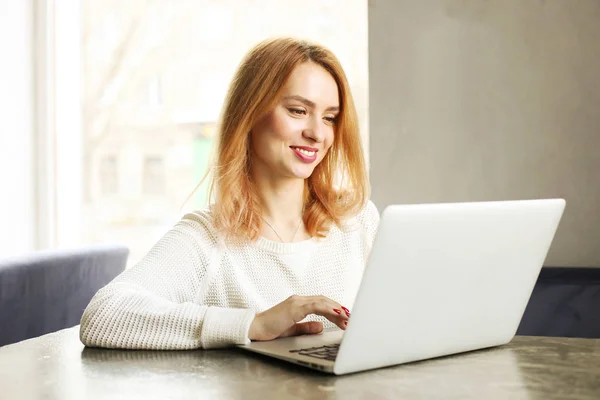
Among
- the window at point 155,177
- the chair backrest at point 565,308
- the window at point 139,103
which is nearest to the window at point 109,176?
the window at point 139,103

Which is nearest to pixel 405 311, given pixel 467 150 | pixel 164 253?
pixel 164 253

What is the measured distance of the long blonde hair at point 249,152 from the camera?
1.73 meters

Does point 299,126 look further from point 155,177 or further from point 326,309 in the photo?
point 155,177

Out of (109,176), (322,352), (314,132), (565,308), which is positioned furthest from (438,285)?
(109,176)

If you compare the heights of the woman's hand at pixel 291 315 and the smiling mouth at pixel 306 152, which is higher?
the smiling mouth at pixel 306 152

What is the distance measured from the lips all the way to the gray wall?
2.52 ft

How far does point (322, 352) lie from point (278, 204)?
682 millimetres

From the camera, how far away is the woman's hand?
1.29 metres

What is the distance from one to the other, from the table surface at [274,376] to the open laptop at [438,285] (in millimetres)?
28

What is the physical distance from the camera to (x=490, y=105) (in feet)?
7.63

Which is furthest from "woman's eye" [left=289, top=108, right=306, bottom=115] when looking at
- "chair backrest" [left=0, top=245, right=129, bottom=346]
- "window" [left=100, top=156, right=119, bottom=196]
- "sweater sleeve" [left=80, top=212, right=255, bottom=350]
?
"window" [left=100, top=156, right=119, bottom=196]

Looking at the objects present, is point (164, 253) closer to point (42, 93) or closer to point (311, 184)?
point (311, 184)

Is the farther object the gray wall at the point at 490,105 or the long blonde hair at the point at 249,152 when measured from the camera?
the gray wall at the point at 490,105

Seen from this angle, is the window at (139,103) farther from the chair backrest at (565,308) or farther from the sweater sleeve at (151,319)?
the sweater sleeve at (151,319)
